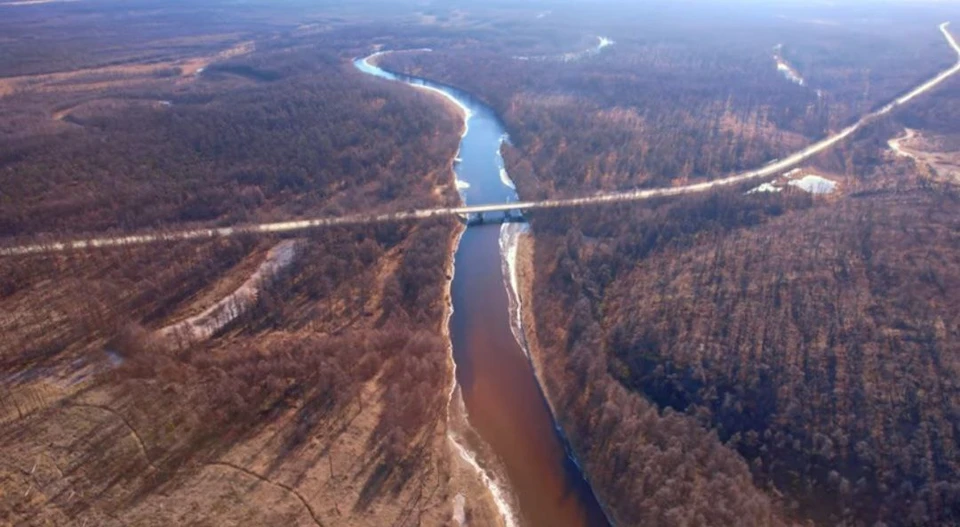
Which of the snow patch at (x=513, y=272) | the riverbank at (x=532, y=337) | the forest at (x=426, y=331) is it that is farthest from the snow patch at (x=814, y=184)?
the riverbank at (x=532, y=337)

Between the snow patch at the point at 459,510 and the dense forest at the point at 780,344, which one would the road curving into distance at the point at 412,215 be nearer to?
the dense forest at the point at 780,344

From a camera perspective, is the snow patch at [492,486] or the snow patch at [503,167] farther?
the snow patch at [503,167]

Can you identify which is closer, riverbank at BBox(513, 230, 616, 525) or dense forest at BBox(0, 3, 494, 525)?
dense forest at BBox(0, 3, 494, 525)

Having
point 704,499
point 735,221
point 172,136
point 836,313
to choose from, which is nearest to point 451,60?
point 172,136

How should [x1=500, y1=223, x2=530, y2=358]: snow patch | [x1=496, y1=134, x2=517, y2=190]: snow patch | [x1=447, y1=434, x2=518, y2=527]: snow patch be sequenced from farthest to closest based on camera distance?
[x1=496, y1=134, x2=517, y2=190]: snow patch, [x1=500, y1=223, x2=530, y2=358]: snow patch, [x1=447, y1=434, x2=518, y2=527]: snow patch

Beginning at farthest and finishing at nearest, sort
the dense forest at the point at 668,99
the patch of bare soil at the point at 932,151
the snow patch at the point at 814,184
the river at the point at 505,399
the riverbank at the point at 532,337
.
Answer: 1. the dense forest at the point at 668,99
2. the patch of bare soil at the point at 932,151
3. the snow patch at the point at 814,184
4. the riverbank at the point at 532,337
5. the river at the point at 505,399

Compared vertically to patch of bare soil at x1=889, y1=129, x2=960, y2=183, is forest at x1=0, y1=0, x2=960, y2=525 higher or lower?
lower

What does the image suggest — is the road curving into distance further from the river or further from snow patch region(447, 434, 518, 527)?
snow patch region(447, 434, 518, 527)

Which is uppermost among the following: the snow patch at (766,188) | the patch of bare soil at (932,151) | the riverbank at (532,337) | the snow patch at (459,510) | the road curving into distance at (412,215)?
the patch of bare soil at (932,151)

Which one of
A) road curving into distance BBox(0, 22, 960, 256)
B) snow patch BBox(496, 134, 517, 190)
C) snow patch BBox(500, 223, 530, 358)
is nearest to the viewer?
snow patch BBox(500, 223, 530, 358)

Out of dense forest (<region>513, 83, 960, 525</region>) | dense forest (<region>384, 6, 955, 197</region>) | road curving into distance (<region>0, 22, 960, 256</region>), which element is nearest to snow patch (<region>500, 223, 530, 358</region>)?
dense forest (<region>513, 83, 960, 525</region>)
